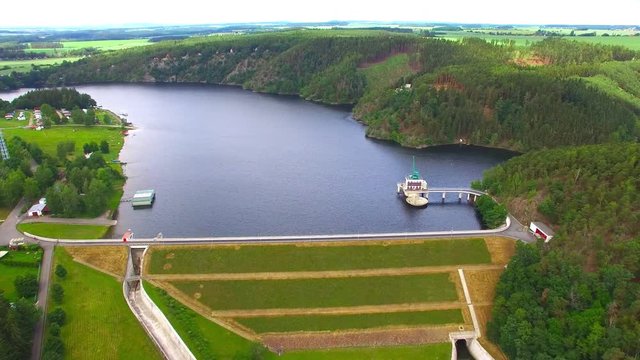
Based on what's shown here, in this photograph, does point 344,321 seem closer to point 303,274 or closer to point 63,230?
point 303,274

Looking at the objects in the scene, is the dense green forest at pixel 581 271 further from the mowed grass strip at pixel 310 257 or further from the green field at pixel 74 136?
the green field at pixel 74 136

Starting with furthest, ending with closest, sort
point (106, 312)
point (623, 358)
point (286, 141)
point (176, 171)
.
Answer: point (286, 141) < point (176, 171) < point (106, 312) < point (623, 358)

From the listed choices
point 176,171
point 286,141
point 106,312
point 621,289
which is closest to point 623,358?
point 621,289

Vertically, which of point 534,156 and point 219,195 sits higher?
point 534,156

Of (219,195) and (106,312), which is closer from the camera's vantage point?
(106,312)

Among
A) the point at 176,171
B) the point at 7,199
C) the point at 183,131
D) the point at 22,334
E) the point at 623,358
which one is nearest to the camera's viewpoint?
the point at 623,358

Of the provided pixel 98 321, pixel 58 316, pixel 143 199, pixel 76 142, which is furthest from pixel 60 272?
pixel 76 142

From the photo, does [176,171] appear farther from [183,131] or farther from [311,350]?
[311,350]

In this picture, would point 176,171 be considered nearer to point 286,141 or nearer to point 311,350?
point 286,141
